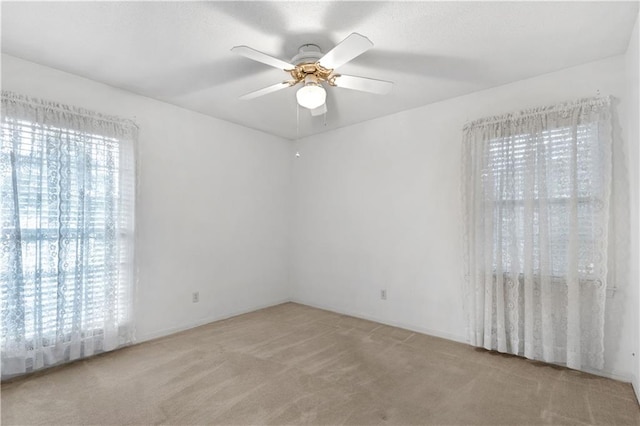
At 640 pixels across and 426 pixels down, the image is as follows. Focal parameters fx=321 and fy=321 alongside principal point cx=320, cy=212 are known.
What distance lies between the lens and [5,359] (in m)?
2.40

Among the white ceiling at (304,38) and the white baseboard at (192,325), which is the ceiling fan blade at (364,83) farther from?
the white baseboard at (192,325)

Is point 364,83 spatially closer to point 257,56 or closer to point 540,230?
point 257,56

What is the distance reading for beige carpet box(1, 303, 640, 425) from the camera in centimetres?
201

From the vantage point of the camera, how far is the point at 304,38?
7.32ft

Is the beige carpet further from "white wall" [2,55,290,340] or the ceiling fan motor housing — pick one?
the ceiling fan motor housing

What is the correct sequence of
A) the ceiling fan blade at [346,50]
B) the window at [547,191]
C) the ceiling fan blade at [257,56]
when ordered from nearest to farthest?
1. the ceiling fan blade at [346,50]
2. the ceiling fan blade at [257,56]
3. the window at [547,191]

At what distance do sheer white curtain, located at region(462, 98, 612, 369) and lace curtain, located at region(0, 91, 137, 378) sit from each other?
3.34 meters

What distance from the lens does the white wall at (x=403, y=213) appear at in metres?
2.74

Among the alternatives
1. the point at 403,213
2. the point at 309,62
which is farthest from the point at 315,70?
the point at 403,213

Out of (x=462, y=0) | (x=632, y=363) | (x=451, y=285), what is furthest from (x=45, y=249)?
(x=632, y=363)

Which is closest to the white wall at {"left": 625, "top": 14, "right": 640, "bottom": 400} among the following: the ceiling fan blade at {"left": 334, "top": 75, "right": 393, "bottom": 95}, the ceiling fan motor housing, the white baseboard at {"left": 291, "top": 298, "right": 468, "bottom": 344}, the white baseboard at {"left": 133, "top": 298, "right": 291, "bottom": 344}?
the white baseboard at {"left": 291, "top": 298, "right": 468, "bottom": 344}

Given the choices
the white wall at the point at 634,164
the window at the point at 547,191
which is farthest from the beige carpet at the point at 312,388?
the window at the point at 547,191

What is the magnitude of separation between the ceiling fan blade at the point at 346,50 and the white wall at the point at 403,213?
1817 mm

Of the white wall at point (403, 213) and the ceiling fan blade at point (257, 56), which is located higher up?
the ceiling fan blade at point (257, 56)
